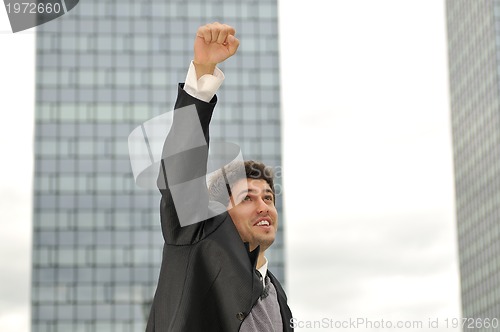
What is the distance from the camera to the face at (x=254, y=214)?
3611 millimetres

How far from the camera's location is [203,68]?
3.21m

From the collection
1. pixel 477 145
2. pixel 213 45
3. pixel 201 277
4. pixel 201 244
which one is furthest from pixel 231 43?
pixel 477 145

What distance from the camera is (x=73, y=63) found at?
87.3m

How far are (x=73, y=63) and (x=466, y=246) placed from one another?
5458cm

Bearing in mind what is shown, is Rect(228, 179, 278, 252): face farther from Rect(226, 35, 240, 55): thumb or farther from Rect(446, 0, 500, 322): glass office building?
Rect(446, 0, 500, 322): glass office building

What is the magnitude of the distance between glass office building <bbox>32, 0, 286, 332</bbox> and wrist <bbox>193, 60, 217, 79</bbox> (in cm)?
7806

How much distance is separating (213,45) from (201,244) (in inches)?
27.0

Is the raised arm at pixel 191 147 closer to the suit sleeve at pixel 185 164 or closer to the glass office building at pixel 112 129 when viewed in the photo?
the suit sleeve at pixel 185 164

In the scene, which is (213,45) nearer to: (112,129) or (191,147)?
(191,147)

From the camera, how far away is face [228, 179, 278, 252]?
11.8ft

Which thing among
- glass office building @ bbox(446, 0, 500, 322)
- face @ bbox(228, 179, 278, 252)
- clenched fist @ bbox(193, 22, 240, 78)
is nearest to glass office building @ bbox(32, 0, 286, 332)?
glass office building @ bbox(446, 0, 500, 322)

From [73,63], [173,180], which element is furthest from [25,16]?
[73,63]

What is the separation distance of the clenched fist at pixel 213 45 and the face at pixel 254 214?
0.64 meters

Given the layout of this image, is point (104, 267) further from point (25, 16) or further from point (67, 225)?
point (25, 16)
